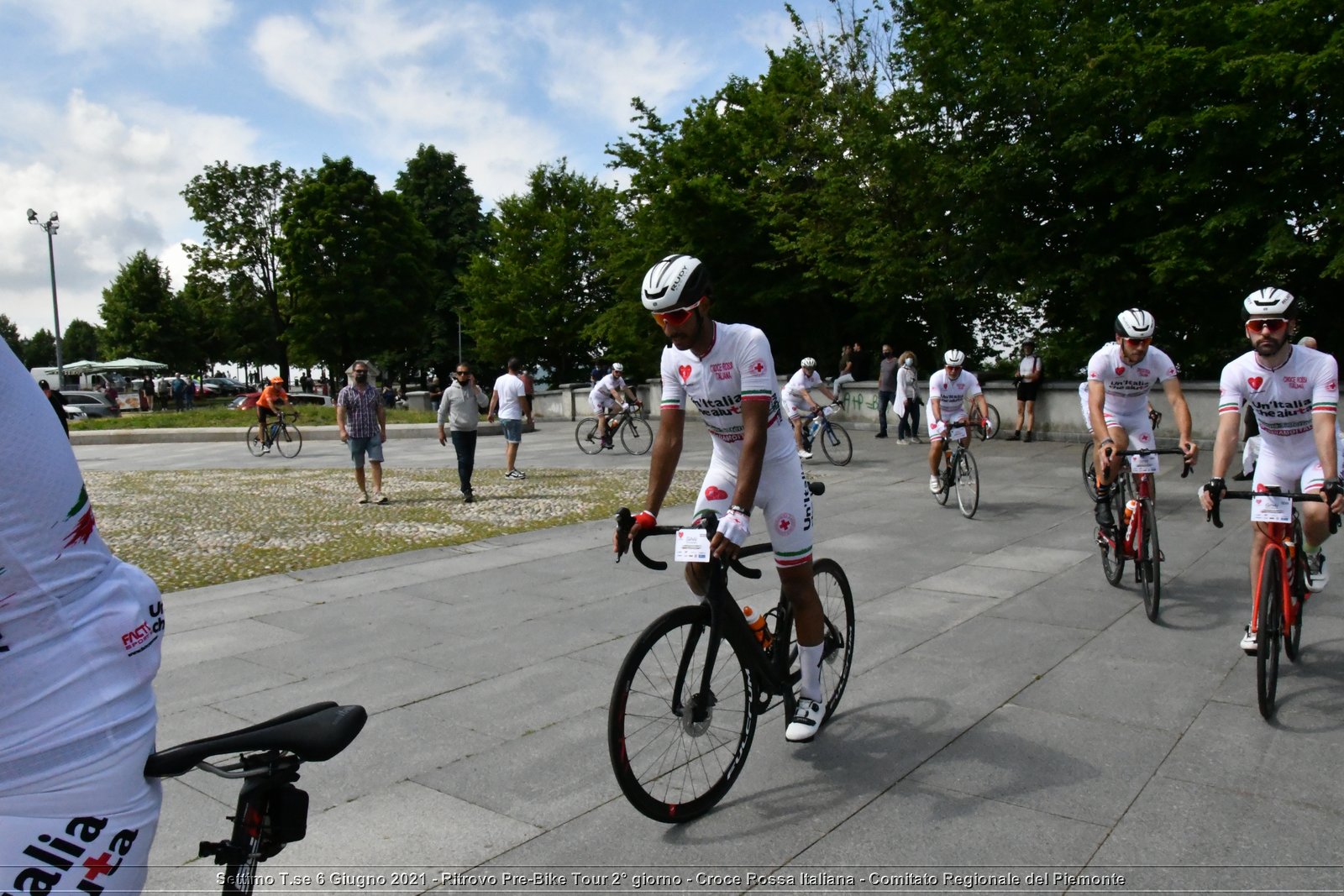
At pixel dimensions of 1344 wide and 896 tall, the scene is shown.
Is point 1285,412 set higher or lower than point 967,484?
higher

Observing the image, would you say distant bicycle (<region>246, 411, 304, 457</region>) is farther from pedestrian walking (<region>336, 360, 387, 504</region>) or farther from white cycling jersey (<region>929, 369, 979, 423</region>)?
white cycling jersey (<region>929, 369, 979, 423</region>)

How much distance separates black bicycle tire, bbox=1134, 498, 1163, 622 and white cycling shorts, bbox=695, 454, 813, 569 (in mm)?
3350

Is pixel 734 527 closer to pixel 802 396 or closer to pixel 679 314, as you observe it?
pixel 679 314

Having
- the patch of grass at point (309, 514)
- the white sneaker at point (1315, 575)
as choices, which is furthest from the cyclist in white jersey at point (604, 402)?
the white sneaker at point (1315, 575)

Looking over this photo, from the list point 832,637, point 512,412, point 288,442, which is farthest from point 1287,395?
point 288,442

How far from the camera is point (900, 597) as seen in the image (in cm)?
722

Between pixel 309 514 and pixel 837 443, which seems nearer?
pixel 309 514

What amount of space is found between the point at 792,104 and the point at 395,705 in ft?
84.3

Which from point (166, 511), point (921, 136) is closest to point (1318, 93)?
point (921, 136)

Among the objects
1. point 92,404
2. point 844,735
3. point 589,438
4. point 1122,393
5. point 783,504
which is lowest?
point 844,735

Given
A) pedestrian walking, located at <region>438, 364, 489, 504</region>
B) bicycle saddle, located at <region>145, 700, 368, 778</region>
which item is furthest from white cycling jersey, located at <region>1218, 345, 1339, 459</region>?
pedestrian walking, located at <region>438, 364, 489, 504</region>

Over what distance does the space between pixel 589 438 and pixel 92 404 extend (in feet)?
111

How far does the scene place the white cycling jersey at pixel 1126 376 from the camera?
23.4ft

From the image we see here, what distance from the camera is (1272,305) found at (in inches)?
200
